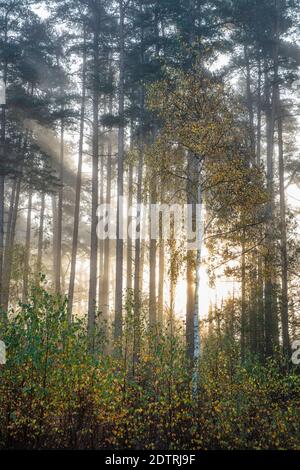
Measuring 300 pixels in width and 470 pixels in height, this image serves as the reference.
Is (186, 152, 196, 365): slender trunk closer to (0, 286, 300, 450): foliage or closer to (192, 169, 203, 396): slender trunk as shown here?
(192, 169, 203, 396): slender trunk

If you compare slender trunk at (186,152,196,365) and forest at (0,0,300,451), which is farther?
slender trunk at (186,152,196,365)

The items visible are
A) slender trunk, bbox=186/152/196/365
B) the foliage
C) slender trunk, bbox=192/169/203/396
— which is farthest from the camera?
slender trunk, bbox=186/152/196/365

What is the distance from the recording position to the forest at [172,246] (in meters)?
6.98

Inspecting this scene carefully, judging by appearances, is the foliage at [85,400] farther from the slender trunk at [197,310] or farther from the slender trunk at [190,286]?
the slender trunk at [190,286]

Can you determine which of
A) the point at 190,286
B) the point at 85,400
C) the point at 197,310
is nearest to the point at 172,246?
the point at 197,310

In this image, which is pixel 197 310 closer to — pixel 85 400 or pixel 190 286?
pixel 190 286

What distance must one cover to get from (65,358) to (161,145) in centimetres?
683

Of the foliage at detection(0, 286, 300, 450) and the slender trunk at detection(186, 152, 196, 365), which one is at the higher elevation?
the slender trunk at detection(186, 152, 196, 365)

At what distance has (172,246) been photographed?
1084 centimetres

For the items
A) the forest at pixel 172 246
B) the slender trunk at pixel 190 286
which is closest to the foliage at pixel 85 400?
the forest at pixel 172 246

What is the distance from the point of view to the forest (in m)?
6.98

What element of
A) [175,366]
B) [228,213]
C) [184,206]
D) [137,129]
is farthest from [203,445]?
[137,129]

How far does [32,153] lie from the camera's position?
19625 millimetres

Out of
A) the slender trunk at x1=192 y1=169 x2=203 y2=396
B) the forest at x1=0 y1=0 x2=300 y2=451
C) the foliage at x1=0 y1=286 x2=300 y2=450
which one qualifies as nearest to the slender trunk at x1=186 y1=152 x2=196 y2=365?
the forest at x1=0 y1=0 x2=300 y2=451
